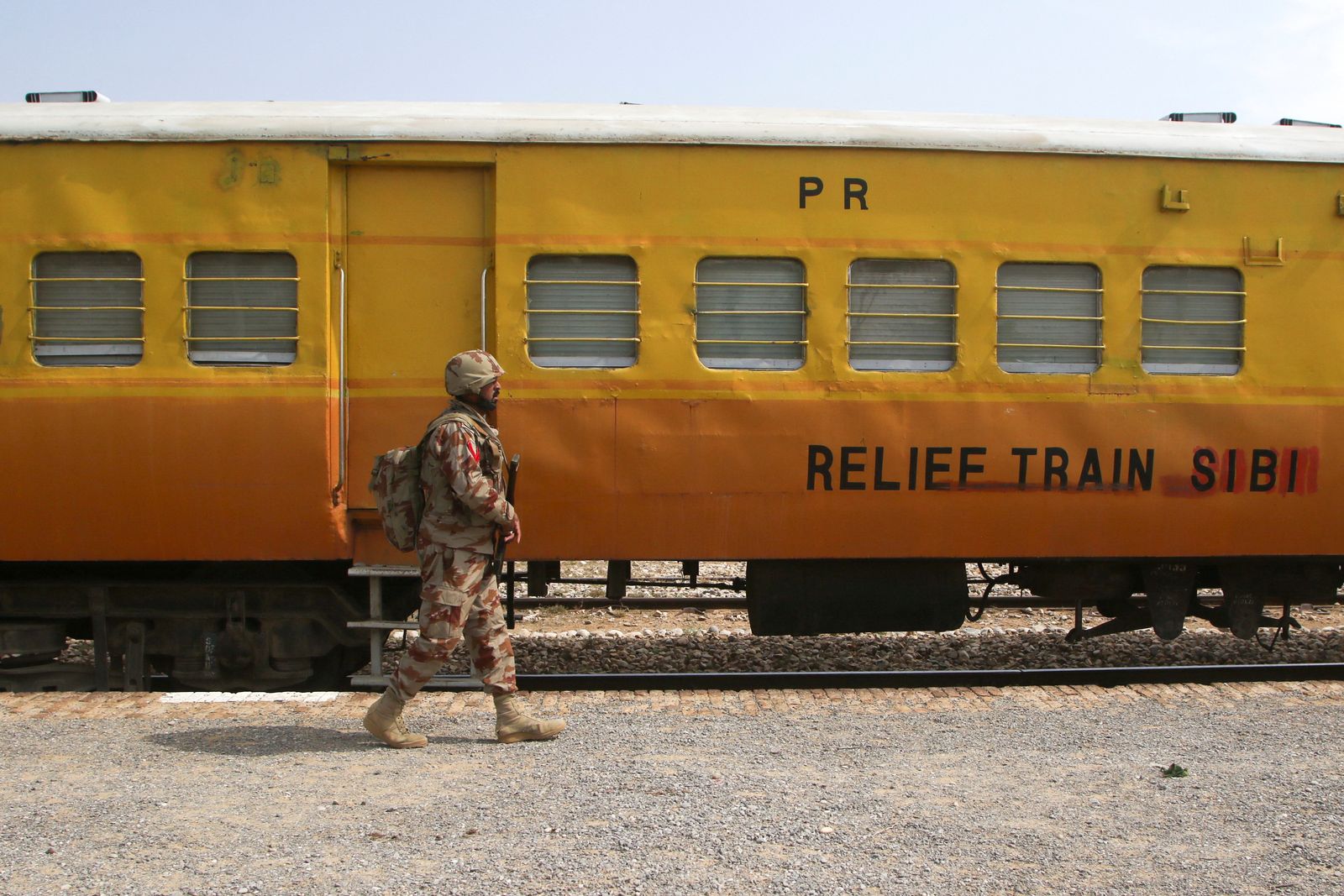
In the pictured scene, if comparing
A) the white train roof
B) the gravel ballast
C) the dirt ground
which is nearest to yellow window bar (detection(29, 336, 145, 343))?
the white train roof

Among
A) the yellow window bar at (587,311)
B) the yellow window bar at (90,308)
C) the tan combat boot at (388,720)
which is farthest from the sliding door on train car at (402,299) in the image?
the tan combat boot at (388,720)

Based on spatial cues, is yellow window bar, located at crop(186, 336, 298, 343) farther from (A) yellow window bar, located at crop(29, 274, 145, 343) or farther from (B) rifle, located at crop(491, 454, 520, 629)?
(B) rifle, located at crop(491, 454, 520, 629)

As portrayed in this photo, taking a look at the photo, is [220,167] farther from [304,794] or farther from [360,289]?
[304,794]

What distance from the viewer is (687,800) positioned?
14.3ft

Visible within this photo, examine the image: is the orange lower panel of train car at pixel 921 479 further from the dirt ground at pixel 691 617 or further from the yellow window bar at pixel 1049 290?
the dirt ground at pixel 691 617

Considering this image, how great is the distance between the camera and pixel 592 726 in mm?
5512

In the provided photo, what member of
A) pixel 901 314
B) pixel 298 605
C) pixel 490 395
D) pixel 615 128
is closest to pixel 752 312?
pixel 901 314

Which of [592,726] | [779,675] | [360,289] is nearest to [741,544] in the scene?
[779,675]

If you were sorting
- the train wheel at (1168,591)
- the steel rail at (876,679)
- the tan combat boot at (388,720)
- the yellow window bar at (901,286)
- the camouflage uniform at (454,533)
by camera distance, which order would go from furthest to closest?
1. the train wheel at (1168,591)
2. the steel rail at (876,679)
3. the yellow window bar at (901,286)
4. the tan combat boot at (388,720)
5. the camouflage uniform at (454,533)

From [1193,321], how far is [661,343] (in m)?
3.13

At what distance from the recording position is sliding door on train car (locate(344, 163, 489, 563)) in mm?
6383

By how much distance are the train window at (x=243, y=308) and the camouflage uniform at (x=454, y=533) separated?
1711 millimetres

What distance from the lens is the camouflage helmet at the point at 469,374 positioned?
5.11 meters

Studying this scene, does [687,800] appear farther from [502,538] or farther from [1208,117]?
[1208,117]
